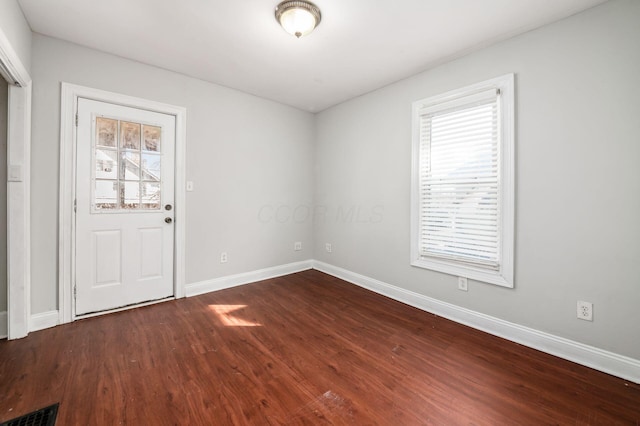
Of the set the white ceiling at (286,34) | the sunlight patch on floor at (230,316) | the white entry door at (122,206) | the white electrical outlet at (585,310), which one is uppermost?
the white ceiling at (286,34)

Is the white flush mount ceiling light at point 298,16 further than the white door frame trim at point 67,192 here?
No

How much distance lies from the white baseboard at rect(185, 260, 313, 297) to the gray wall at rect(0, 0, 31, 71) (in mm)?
2482

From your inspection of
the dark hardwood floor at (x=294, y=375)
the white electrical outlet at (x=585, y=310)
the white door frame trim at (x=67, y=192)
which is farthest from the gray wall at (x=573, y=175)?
the white door frame trim at (x=67, y=192)

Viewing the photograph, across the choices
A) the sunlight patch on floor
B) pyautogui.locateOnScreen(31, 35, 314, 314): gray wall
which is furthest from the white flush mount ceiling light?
the sunlight patch on floor

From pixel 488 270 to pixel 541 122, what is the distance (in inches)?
51.7

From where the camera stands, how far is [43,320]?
7.63ft

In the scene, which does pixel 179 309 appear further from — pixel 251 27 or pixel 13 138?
pixel 251 27

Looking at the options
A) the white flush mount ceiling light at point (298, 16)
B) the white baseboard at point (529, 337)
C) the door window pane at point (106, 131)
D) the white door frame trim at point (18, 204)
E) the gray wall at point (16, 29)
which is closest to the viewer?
the gray wall at point (16, 29)

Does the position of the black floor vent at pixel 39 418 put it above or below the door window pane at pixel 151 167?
below

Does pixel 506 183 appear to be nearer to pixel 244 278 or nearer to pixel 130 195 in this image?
pixel 244 278

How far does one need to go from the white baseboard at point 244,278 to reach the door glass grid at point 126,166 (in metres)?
1.05

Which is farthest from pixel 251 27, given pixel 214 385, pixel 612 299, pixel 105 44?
pixel 612 299

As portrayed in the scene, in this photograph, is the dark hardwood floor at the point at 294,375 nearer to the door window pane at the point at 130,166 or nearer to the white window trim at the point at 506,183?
the white window trim at the point at 506,183

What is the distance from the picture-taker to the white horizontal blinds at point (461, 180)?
2377 mm
